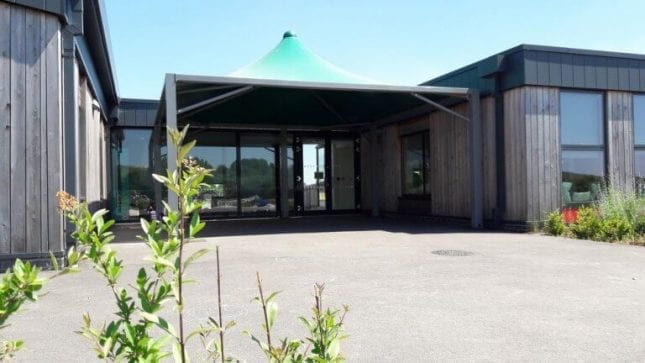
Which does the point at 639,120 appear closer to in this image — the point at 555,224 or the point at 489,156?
the point at 489,156

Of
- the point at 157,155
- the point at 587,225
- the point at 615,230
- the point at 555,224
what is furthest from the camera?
the point at 157,155

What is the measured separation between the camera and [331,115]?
613 inches

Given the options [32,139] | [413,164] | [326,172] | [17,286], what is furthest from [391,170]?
[17,286]

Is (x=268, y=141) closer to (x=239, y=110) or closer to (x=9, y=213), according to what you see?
(x=239, y=110)

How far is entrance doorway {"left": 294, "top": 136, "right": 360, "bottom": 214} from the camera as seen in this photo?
16500mm

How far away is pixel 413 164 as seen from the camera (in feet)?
46.1

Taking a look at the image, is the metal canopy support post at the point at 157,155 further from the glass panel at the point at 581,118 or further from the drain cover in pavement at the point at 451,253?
the glass panel at the point at 581,118

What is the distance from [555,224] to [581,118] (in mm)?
2486

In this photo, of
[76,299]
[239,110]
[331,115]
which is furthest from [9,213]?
[331,115]

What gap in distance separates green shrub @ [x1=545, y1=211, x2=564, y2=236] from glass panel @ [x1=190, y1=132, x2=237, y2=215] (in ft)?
29.5

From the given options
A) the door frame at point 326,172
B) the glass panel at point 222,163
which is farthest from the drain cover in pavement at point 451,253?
the glass panel at point 222,163

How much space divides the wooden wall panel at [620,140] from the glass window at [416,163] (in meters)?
4.06

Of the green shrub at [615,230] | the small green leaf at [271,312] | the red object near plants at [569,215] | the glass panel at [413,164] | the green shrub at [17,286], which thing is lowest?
the green shrub at [615,230]

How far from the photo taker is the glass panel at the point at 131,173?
49.2 feet
